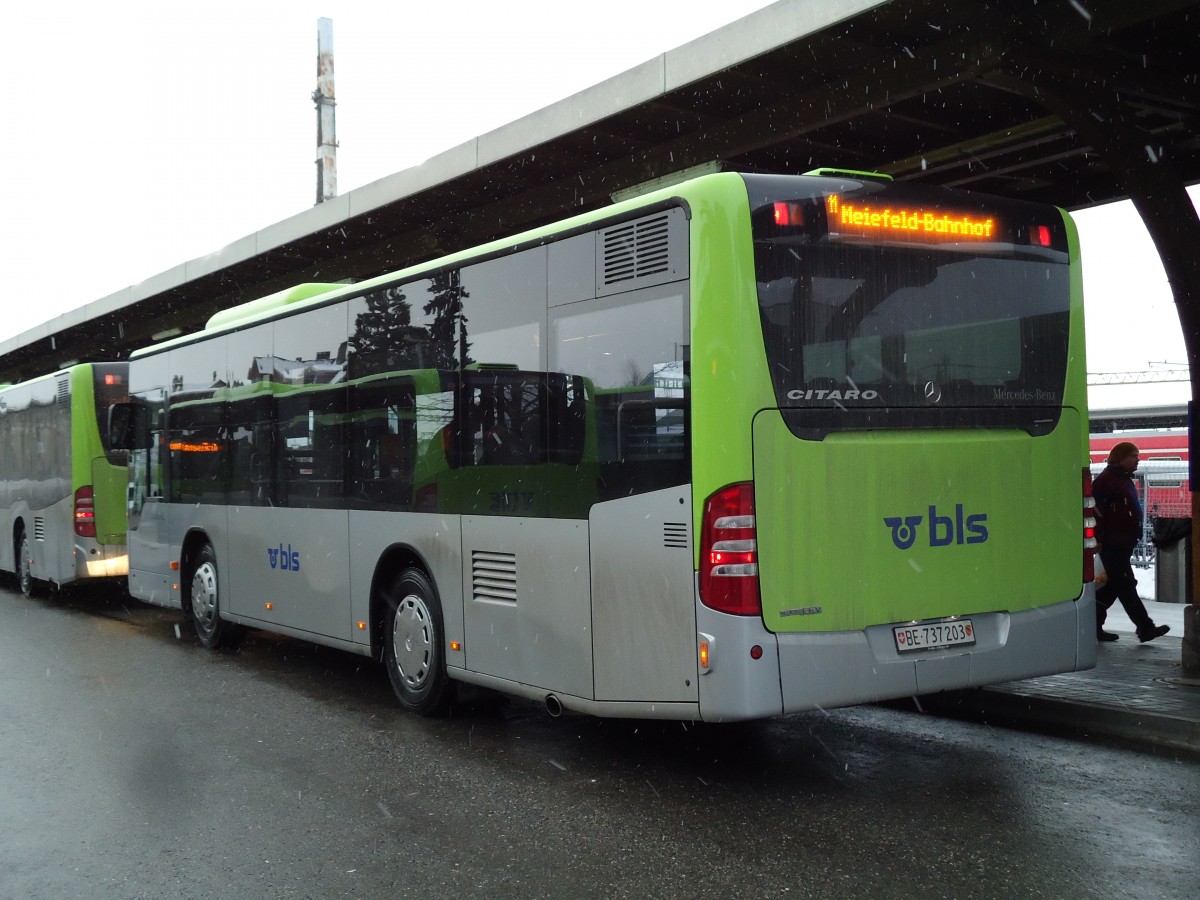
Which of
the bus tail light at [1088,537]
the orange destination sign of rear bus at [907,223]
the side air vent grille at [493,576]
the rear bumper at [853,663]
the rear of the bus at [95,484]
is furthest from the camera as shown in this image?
the rear of the bus at [95,484]

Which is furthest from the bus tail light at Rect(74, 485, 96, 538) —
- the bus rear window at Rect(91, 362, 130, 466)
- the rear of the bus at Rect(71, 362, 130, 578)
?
the bus rear window at Rect(91, 362, 130, 466)

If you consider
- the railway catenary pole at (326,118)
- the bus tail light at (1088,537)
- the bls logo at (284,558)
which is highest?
the railway catenary pole at (326,118)

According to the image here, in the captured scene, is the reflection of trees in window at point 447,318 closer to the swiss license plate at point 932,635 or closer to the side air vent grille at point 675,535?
the side air vent grille at point 675,535

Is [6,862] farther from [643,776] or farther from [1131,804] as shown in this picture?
[1131,804]

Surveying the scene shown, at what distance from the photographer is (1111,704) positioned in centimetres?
737

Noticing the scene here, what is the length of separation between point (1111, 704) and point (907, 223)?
128 inches

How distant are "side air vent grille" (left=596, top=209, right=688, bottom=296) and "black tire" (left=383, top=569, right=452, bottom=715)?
261 cm

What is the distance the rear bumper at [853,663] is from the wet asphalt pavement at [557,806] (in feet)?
1.67

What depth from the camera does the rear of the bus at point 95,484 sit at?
15.6 meters

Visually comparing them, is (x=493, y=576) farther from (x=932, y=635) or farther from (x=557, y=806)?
(x=932, y=635)

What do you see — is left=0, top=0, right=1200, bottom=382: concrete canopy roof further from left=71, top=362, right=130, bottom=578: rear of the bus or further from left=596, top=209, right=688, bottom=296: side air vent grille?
left=71, top=362, right=130, bottom=578: rear of the bus

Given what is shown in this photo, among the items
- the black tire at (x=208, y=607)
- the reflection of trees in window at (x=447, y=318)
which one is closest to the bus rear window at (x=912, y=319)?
the reflection of trees in window at (x=447, y=318)

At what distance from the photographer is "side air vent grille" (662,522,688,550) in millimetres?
5742

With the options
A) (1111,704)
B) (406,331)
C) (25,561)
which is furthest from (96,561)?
(1111,704)
